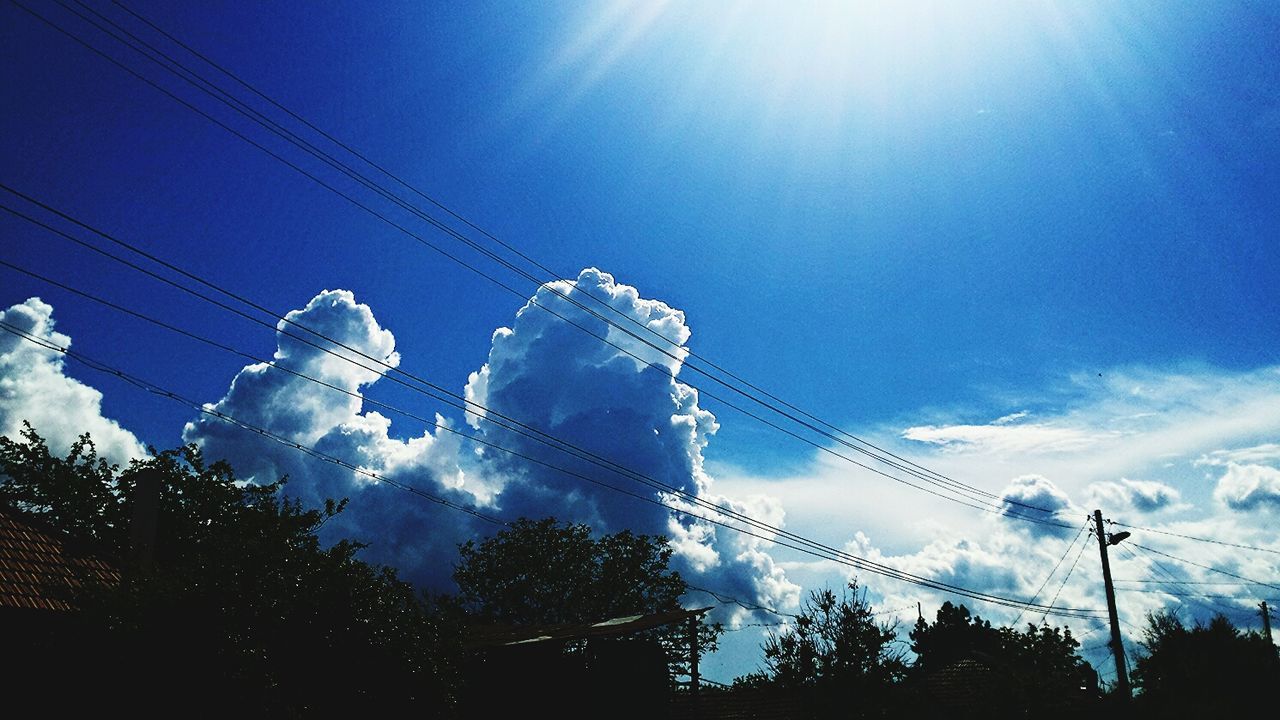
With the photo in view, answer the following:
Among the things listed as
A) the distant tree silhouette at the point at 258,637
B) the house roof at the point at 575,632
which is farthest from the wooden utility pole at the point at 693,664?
the distant tree silhouette at the point at 258,637

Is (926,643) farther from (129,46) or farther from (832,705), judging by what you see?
(129,46)

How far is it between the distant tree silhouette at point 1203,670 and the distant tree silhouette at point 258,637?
3551 cm

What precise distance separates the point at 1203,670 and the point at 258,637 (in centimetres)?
4446

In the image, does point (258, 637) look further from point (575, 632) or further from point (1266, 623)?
point (1266, 623)

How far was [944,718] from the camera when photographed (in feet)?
135

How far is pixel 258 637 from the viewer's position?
40.0ft

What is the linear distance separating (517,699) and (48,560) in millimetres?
14603

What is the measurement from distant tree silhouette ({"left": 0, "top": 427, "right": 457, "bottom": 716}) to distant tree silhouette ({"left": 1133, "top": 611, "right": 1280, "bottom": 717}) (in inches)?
1398

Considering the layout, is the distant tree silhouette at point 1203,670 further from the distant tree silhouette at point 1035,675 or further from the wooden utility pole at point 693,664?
the wooden utility pole at point 693,664

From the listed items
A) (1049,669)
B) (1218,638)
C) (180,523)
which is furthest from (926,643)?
(180,523)

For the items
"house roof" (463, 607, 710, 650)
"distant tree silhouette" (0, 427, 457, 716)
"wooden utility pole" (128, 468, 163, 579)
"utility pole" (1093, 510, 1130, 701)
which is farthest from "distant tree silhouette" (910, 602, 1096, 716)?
"wooden utility pole" (128, 468, 163, 579)

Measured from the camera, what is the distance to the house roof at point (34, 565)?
1820cm

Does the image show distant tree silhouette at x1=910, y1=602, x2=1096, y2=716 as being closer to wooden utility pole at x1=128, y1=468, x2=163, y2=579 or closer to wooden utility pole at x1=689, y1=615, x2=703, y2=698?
wooden utility pole at x1=689, y1=615, x2=703, y2=698

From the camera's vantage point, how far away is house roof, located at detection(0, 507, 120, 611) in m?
18.2
